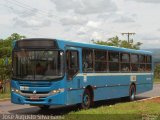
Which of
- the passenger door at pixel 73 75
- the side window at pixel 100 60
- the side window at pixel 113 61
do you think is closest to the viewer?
the passenger door at pixel 73 75

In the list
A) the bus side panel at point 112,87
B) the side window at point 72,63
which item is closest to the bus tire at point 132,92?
the bus side panel at point 112,87

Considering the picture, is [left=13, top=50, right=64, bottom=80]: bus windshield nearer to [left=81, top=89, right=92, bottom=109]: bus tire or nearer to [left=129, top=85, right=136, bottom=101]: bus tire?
[left=81, top=89, right=92, bottom=109]: bus tire

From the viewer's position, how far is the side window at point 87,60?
18.5 meters

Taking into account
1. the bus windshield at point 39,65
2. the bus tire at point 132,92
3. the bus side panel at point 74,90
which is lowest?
the bus tire at point 132,92

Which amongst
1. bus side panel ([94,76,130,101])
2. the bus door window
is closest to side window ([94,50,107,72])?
bus side panel ([94,76,130,101])

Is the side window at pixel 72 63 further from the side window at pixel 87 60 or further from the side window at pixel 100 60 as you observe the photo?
the side window at pixel 100 60

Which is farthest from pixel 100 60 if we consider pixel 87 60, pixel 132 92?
pixel 132 92

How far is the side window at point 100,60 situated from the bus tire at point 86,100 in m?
1.28

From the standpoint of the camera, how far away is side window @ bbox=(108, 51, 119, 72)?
70.1ft

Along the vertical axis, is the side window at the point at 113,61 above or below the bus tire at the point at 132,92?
above

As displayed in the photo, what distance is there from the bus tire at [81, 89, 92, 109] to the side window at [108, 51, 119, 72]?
104 inches

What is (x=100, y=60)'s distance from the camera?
20219 mm

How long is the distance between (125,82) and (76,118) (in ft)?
32.9

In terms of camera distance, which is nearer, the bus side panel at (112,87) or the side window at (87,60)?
the side window at (87,60)
